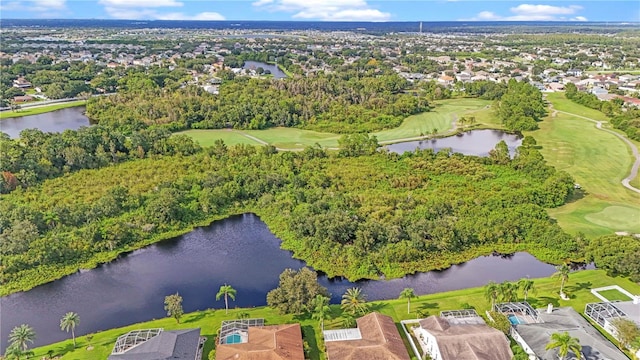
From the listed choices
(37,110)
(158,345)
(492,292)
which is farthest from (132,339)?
(37,110)

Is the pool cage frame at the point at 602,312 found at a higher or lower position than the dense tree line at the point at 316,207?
lower

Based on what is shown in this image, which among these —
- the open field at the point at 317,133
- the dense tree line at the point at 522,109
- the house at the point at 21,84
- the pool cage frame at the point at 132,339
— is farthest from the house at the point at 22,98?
the dense tree line at the point at 522,109

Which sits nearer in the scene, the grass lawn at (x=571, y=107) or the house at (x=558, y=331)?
the house at (x=558, y=331)

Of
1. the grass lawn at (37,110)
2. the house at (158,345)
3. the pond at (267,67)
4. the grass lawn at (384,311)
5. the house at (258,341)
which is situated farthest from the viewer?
the pond at (267,67)

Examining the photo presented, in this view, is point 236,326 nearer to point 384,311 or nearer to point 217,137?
point 384,311

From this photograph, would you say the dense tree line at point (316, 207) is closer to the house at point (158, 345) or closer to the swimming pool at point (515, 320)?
the swimming pool at point (515, 320)

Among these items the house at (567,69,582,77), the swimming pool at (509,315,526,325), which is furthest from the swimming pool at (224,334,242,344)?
the house at (567,69,582,77)
